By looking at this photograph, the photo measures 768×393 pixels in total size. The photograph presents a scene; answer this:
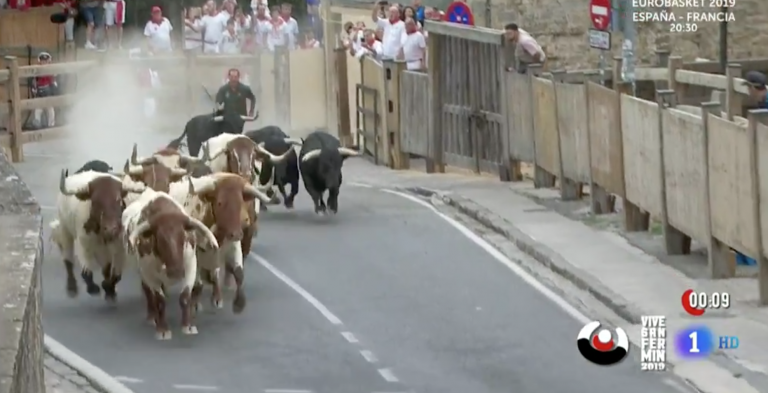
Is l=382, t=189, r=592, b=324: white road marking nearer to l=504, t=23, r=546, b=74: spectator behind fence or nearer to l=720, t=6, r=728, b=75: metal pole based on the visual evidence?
l=504, t=23, r=546, b=74: spectator behind fence

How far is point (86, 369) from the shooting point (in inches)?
533

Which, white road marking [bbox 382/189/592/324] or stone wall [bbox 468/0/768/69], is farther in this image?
stone wall [bbox 468/0/768/69]

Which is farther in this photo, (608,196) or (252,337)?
(608,196)

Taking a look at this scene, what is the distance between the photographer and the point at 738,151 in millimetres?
15039

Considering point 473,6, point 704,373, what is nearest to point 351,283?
point 704,373

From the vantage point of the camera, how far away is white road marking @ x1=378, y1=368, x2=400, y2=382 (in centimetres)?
1302

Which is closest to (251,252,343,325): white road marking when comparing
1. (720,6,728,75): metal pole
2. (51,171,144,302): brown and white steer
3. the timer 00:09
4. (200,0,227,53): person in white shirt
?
(51,171,144,302): brown and white steer

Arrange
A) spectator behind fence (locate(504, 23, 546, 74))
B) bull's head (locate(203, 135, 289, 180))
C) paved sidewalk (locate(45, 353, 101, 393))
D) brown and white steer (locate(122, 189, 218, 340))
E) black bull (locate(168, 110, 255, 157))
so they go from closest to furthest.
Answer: paved sidewalk (locate(45, 353, 101, 393)) → brown and white steer (locate(122, 189, 218, 340)) → bull's head (locate(203, 135, 289, 180)) → black bull (locate(168, 110, 255, 157)) → spectator behind fence (locate(504, 23, 546, 74))

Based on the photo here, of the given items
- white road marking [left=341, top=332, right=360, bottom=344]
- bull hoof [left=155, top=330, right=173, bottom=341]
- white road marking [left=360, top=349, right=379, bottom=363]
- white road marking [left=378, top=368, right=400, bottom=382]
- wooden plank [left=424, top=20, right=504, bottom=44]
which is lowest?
white road marking [left=378, top=368, right=400, bottom=382]

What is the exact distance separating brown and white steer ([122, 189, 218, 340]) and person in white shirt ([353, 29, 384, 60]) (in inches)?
604

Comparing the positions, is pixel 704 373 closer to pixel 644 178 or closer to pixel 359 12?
pixel 644 178

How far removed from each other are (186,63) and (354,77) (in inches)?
171

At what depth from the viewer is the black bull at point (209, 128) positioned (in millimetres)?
23578

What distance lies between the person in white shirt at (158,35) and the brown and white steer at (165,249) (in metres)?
22.0
